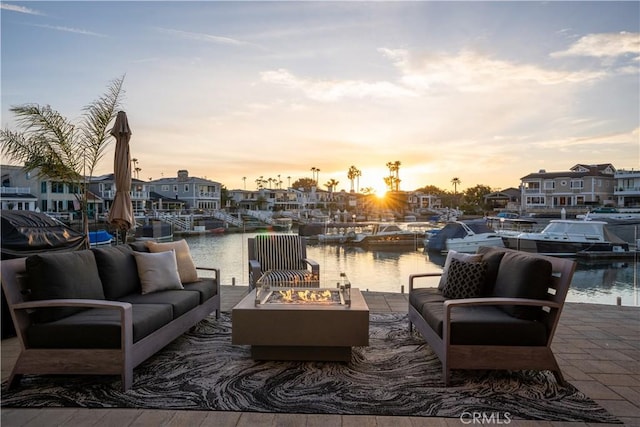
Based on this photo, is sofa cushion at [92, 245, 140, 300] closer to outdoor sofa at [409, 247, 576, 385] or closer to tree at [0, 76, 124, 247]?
tree at [0, 76, 124, 247]

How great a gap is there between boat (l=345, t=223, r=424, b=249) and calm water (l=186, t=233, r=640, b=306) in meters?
0.29

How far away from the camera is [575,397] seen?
2619 mm

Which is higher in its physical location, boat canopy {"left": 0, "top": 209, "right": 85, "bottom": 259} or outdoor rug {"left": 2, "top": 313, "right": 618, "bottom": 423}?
boat canopy {"left": 0, "top": 209, "right": 85, "bottom": 259}

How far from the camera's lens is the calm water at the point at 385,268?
6137 millimetres

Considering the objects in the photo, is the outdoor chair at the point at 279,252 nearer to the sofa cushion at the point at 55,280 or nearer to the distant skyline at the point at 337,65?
the distant skyline at the point at 337,65

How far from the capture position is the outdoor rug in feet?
8.00

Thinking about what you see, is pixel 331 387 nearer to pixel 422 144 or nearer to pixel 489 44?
pixel 489 44

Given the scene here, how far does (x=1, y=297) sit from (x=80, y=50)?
438 cm

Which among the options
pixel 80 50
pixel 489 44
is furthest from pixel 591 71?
pixel 80 50

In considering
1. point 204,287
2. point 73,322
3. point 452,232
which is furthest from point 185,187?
point 73,322

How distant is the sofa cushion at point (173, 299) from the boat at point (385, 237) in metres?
4.71

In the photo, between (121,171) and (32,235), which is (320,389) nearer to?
(32,235)

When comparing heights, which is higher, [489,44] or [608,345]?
[489,44]

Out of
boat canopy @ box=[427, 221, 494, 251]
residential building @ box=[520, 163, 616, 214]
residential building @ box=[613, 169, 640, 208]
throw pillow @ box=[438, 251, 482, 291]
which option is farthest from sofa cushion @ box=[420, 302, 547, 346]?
residential building @ box=[520, 163, 616, 214]
